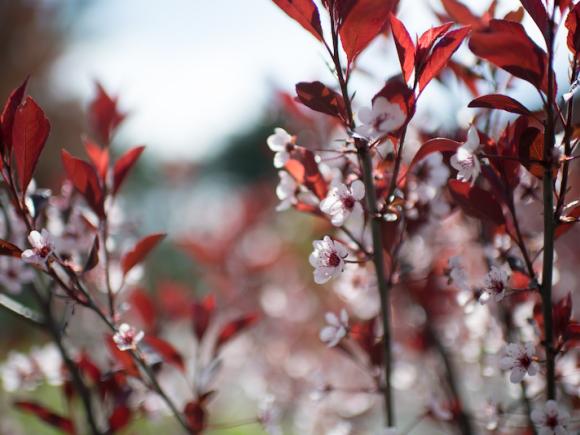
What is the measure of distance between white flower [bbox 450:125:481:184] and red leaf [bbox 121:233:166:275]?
19.4 inches

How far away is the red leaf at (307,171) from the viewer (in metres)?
0.92

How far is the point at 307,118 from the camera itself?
1586mm

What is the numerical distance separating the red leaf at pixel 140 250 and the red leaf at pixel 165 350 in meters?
0.16

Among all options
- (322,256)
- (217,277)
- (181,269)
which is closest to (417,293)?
(322,256)

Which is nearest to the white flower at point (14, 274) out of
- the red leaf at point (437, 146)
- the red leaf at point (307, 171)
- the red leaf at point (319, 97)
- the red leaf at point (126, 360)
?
the red leaf at point (126, 360)

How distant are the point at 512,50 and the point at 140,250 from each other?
665 millimetres

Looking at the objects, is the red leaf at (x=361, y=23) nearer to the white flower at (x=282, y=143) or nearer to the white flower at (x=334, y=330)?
the white flower at (x=282, y=143)

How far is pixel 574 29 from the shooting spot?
758mm

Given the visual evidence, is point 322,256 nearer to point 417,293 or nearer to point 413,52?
point 413,52

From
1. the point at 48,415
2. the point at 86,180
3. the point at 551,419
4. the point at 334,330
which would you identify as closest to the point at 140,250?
the point at 86,180

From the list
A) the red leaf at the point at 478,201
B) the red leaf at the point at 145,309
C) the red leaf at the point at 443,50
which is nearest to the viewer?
the red leaf at the point at 443,50

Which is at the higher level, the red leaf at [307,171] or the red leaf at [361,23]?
the red leaf at [361,23]

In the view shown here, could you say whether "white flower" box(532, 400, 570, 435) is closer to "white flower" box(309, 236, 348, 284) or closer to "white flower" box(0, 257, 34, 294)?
"white flower" box(309, 236, 348, 284)

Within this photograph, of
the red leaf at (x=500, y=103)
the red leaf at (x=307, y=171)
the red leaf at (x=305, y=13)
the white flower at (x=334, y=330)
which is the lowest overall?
the white flower at (x=334, y=330)
